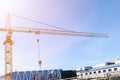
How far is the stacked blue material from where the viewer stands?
6288cm

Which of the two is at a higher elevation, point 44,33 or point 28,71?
point 44,33

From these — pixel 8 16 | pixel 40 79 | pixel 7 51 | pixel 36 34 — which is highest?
pixel 8 16

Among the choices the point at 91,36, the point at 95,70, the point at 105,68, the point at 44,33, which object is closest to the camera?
the point at 105,68

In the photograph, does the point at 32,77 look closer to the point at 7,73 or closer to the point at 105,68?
the point at 7,73

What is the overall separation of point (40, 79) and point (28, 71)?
4487 millimetres

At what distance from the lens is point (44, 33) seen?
85.2 meters

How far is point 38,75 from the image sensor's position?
65.2 metres

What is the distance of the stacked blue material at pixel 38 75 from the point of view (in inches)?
2475

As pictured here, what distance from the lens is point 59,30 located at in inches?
3477

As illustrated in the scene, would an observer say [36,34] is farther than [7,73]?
Yes

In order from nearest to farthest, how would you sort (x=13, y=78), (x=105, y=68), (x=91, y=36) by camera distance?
(x=13, y=78)
(x=105, y=68)
(x=91, y=36)

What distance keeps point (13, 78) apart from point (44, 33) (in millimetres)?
27636

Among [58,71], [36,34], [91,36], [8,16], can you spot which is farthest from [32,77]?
[91,36]

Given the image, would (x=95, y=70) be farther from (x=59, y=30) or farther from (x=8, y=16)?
(x=8, y=16)
